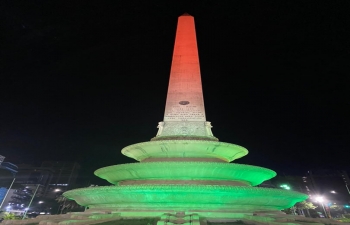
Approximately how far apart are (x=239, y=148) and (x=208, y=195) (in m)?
3.22

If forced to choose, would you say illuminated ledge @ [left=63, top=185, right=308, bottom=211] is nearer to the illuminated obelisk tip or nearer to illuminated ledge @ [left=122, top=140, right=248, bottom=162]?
illuminated ledge @ [left=122, top=140, right=248, bottom=162]

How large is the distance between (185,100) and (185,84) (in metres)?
1.09

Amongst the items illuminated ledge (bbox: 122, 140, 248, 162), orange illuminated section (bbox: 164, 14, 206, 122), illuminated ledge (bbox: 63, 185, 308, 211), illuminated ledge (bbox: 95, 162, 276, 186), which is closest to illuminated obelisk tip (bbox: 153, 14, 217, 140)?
orange illuminated section (bbox: 164, 14, 206, 122)

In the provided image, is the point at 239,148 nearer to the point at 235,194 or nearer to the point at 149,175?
the point at 235,194

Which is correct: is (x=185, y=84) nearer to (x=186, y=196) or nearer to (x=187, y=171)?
(x=187, y=171)

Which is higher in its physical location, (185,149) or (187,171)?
(185,149)

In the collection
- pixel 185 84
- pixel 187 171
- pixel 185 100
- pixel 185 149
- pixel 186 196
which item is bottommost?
pixel 186 196

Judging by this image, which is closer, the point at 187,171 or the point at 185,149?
the point at 187,171

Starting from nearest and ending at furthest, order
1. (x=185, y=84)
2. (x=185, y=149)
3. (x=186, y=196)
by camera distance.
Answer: (x=186, y=196), (x=185, y=149), (x=185, y=84)

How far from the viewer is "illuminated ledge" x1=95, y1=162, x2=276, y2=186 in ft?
20.7

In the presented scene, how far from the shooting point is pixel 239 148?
321 inches

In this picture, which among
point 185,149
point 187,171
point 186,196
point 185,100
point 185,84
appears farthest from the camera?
point 185,84

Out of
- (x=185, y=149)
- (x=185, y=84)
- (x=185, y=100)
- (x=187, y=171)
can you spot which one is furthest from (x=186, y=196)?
(x=185, y=84)

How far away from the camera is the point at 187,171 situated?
6.48m
